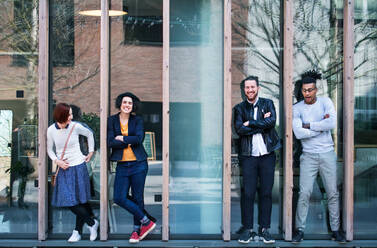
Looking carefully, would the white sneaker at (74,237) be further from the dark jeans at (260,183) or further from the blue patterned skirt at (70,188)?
the dark jeans at (260,183)

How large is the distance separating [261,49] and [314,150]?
5.05 feet

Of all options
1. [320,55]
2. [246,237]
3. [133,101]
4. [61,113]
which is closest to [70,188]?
[61,113]

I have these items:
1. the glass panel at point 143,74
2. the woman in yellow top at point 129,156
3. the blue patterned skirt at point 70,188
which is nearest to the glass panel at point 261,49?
the glass panel at point 143,74

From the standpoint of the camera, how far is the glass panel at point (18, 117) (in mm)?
7520

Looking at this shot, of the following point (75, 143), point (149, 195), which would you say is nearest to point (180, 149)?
point (149, 195)

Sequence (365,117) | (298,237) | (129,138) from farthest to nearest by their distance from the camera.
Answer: (365,117)
(298,237)
(129,138)

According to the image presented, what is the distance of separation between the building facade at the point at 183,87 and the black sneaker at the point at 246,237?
0.29 meters

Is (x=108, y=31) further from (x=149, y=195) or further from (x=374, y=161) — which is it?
(x=374, y=161)

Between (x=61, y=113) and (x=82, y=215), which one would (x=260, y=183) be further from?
(x=61, y=113)

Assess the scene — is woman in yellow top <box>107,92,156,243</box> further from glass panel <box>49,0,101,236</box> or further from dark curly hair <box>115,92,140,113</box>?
glass panel <box>49,0,101,236</box>

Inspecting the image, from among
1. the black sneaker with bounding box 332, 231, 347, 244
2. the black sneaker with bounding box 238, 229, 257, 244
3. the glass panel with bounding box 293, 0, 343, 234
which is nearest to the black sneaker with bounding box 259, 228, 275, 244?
the black sneaker with bounding box 238, 229, 257, 244

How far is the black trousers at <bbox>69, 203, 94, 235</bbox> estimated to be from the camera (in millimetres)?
7113

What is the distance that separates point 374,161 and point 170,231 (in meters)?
2.92

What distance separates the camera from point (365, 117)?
750 cm
